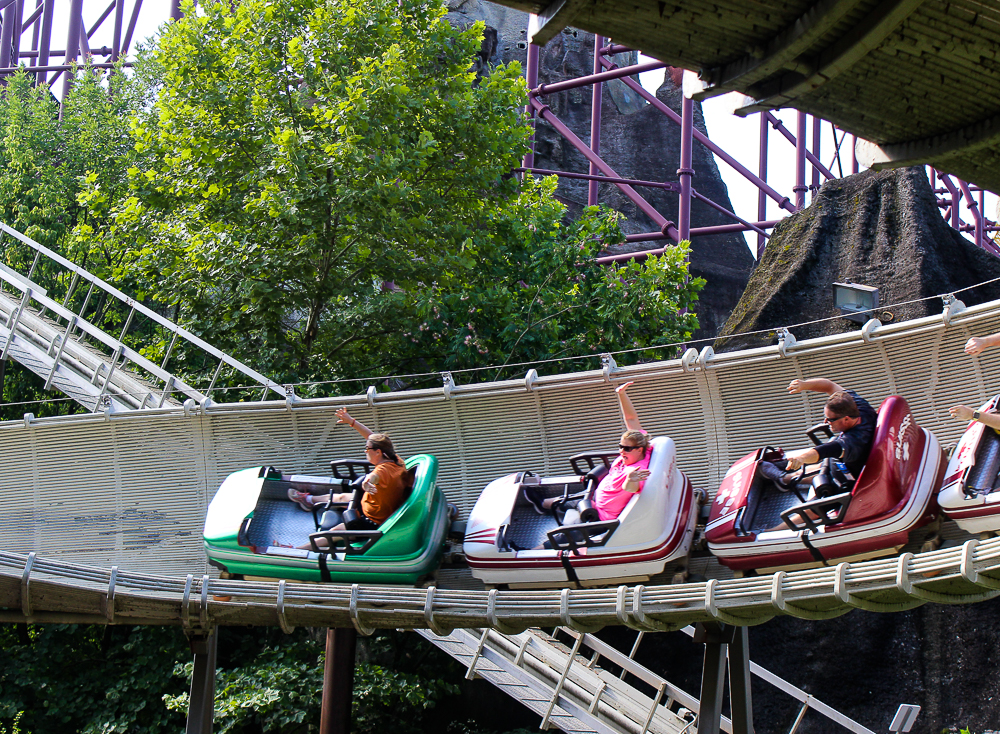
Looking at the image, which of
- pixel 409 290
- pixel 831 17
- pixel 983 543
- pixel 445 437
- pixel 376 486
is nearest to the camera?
pixel 831 17

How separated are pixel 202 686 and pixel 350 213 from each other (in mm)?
5264

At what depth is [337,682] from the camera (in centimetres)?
945

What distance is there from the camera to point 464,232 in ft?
39.8

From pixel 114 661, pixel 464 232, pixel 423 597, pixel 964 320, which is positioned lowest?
pixel 114 661

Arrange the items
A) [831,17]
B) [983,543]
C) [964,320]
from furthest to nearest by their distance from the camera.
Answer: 1. [964,320]
2. [983,543]
3. [831,17]

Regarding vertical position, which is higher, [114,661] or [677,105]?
[677,105]

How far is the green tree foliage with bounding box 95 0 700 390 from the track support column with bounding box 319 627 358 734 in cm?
339

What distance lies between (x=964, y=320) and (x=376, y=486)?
14.3 ft

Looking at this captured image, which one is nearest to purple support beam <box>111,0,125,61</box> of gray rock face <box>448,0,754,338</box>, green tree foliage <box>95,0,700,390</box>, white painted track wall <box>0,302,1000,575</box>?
gray rock face <box>448,0,754,338</box>

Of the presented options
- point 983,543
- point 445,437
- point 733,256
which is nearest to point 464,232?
point 445,437

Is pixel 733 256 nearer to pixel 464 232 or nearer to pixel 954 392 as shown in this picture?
pixel 464 232

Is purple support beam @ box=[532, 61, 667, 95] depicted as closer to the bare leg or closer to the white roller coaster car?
the white roller coaster car

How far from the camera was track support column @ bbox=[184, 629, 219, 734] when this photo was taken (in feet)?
26.0

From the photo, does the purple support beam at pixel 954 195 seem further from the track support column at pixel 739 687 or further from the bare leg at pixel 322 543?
the bare leg at pixel 322 543
